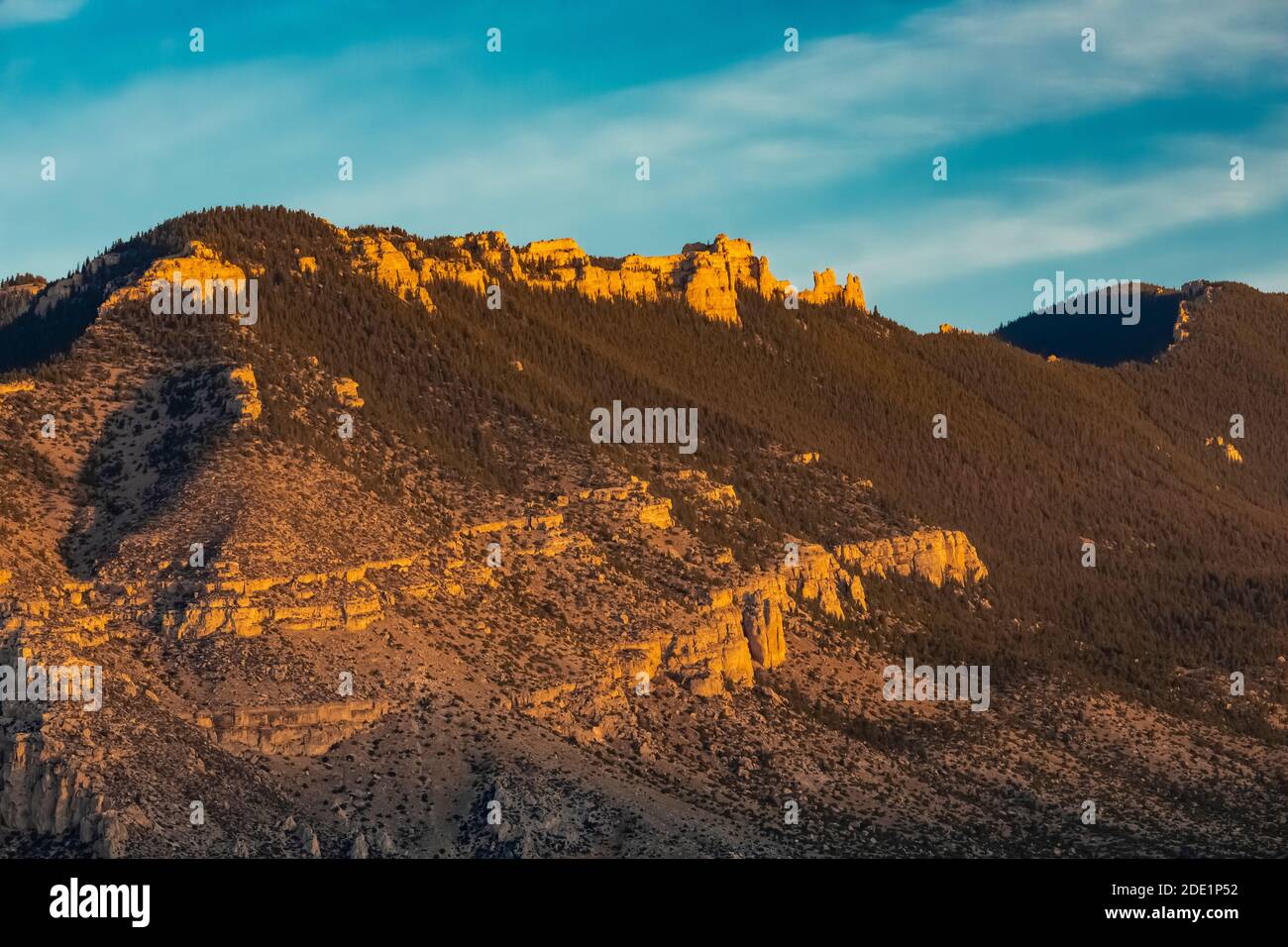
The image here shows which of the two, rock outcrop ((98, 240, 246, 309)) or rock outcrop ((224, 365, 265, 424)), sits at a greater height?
rock outcrop ((98, 240, 246, 309))

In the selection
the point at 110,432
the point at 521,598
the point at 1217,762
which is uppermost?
the point at 110,432

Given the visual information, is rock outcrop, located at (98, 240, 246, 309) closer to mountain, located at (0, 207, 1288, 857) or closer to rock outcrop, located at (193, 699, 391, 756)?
mountain, located at (0, 207, 1288, 857)

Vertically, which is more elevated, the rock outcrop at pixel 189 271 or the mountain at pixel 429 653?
the rock outcrop at pixel 189 271

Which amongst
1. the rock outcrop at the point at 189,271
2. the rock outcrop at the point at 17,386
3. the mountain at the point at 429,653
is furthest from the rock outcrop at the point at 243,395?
the rock outcrop at the point at 189,271

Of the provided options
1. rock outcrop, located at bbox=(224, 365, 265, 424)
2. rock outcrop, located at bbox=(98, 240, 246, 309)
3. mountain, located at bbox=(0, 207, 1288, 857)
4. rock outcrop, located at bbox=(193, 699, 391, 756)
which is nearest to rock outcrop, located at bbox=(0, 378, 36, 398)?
mountain, located at bbox=(0, 207, 1288, 857)

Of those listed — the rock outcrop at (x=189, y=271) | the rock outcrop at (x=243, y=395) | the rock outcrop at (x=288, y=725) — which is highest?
the rock outcrop at (x=189, y=271)

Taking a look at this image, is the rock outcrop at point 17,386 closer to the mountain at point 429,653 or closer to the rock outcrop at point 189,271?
the mountain at point 429,653

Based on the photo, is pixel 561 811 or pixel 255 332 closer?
pixel 561 811

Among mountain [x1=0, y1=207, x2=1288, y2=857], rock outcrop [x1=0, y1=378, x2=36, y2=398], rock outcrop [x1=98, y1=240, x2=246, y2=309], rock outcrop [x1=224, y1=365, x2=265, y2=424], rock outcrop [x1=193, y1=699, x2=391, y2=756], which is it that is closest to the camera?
mountain [x1=0, y1=207, x2=1288, y2=857]

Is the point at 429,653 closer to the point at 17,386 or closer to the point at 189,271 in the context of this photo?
the point at 17,386

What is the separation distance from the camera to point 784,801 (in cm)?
16162

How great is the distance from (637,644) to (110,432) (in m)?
37.0
